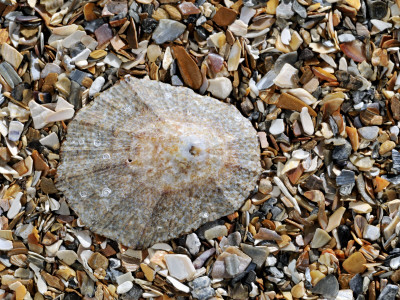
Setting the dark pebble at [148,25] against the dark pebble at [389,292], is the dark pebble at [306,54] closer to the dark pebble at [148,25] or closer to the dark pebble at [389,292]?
the dark pebble at [148,25]

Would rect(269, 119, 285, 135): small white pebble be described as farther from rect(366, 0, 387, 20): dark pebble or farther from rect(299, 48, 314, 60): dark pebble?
rect(366, 0, 387, 20): dark pebble

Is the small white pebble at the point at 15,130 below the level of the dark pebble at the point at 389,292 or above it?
above

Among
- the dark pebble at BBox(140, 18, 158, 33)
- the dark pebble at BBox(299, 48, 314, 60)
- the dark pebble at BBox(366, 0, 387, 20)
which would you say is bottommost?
the dark pebble at BBox(299, 48, 314, 60)

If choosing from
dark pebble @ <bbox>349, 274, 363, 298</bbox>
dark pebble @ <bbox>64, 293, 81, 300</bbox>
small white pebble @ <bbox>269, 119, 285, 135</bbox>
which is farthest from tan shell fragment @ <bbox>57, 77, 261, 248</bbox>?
dark pebble @ <bbox>349, 274, 363, 298</bbox>

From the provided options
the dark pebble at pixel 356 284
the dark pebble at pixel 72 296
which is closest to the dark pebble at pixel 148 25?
the dark pebble at pixel 72 296

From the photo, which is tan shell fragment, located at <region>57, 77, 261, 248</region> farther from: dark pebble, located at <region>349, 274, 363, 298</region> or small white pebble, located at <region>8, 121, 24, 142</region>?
dark pebble, located at <region>349, 274, 363, 298</region>

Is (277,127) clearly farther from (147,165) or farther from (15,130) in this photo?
(15,130)

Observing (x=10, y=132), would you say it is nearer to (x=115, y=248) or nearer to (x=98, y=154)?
(x=98, y=154)

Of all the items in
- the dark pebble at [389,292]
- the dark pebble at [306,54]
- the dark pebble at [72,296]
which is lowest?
the dark pebble at [72,296]

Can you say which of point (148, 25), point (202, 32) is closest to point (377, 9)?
point (202, 32)

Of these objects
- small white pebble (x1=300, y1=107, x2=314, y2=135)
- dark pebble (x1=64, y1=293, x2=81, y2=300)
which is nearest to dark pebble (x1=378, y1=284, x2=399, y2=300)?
small white pebble (x1=300, y1=107, x2=314, y2=135)

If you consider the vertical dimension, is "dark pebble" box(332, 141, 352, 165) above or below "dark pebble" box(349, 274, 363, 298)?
above
